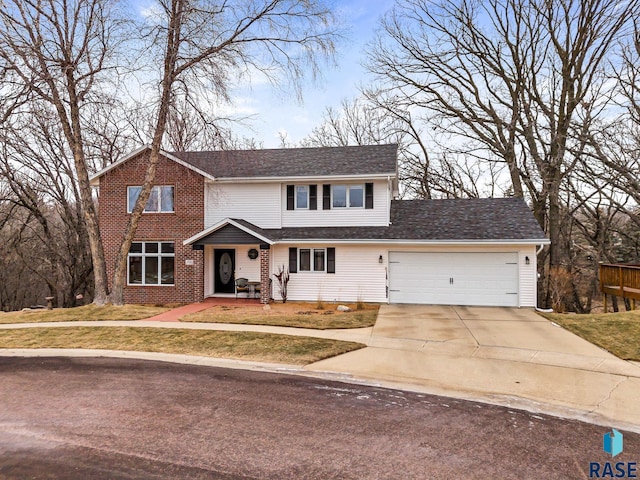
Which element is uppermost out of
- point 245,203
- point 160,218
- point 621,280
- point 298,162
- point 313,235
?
point 298,162

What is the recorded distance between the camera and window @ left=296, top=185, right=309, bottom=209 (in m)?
16.3

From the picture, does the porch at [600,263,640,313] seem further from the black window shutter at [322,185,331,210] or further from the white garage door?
the black window shutter at [322,185,331,210]

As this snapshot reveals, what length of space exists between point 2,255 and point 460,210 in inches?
1084

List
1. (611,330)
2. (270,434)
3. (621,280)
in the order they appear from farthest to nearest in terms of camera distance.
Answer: (621,280), (611,330), (270,434)

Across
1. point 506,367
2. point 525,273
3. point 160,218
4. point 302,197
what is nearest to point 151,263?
point 160,218

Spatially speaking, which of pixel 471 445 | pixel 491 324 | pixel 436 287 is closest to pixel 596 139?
pixel 436 287

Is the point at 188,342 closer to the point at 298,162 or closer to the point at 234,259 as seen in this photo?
the point at 234,259

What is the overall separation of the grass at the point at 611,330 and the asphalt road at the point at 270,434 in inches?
185

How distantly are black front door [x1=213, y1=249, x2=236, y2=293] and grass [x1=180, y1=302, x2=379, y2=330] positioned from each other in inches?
95.2

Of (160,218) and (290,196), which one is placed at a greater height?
(290,196)

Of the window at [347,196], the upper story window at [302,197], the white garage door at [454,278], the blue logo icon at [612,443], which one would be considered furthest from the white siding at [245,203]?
the blue logo icon at [612,443]

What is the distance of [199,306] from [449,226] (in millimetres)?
10528

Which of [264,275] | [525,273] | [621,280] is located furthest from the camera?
[264,275]

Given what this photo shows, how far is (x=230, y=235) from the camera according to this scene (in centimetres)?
1490
